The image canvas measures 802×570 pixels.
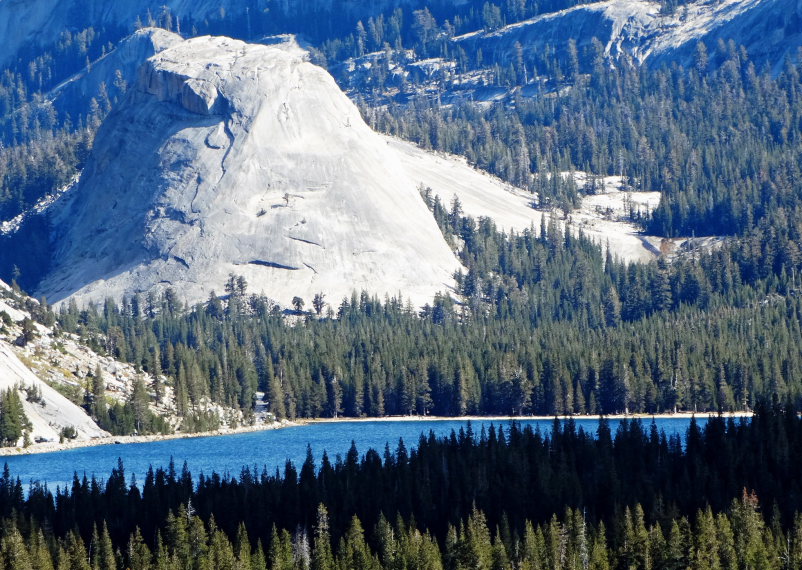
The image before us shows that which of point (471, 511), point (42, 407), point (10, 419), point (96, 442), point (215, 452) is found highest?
point (42, 407)

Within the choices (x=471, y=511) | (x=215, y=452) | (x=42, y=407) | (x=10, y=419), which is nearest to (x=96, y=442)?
(x=42, y=407)

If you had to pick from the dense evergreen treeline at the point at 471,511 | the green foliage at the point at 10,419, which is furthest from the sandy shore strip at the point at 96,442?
the dense evergreen treeline at the point at 471,511

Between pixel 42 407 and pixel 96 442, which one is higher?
pixel 42 407

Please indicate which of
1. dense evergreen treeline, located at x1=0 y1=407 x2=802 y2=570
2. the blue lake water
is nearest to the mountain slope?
the blue lake water

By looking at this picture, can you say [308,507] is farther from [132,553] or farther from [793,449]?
[793,449]

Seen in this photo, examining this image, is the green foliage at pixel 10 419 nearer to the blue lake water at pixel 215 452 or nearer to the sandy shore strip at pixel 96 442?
the sandy shore strip at pixel 96 442

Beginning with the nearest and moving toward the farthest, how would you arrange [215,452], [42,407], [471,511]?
1. [471,511]
2. [215,452]
3. [42,407]

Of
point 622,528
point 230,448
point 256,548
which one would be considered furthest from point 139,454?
point 622,528

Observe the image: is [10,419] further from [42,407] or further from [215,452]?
[215,452]
